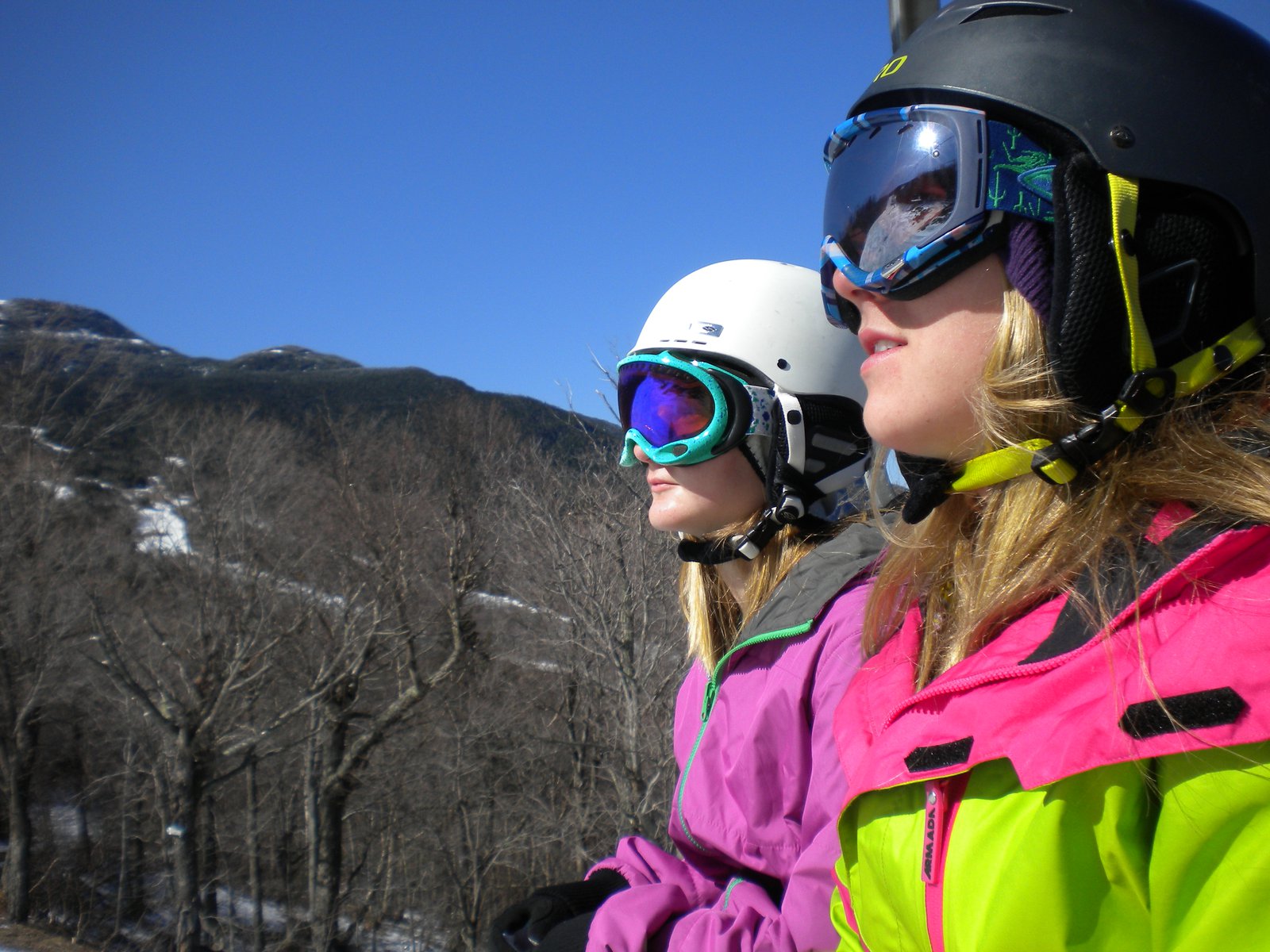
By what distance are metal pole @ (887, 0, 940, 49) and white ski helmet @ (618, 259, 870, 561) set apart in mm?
792

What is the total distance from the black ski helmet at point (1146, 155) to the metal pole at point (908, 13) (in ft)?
4.63

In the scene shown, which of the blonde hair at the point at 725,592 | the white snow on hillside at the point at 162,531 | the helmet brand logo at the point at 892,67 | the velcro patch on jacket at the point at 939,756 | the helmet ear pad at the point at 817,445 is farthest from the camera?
A: the white snow on hillside at the point at 162,531

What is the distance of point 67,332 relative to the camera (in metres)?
36.7

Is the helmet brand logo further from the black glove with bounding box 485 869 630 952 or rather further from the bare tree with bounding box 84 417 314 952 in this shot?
the bare tree with bounding box 84 417 314 952

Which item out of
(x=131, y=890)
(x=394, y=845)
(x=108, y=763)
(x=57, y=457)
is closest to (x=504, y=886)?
(x=394, y=845)

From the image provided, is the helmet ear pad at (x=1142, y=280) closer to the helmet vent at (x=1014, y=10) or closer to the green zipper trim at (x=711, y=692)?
the helmet vent at (x=1014, y=10)

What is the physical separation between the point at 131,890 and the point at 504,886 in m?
12.0

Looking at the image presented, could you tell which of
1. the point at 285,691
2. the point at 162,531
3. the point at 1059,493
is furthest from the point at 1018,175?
the point at 162,531

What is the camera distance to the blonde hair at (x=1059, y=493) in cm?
114

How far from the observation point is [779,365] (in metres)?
2.91

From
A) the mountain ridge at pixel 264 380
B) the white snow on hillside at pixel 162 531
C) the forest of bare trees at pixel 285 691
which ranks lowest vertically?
the forest of bare trees at pixel 285 691

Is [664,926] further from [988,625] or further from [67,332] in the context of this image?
[67,332]

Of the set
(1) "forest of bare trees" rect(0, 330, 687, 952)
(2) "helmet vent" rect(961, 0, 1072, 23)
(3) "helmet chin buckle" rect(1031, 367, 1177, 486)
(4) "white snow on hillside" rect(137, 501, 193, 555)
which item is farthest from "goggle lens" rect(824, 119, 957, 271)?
(4) "white snow on hillside" rect(137, 501, 193, 555)

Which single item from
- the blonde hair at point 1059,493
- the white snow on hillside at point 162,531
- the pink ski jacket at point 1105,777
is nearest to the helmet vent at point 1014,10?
the blonde hair at point 1059,493
